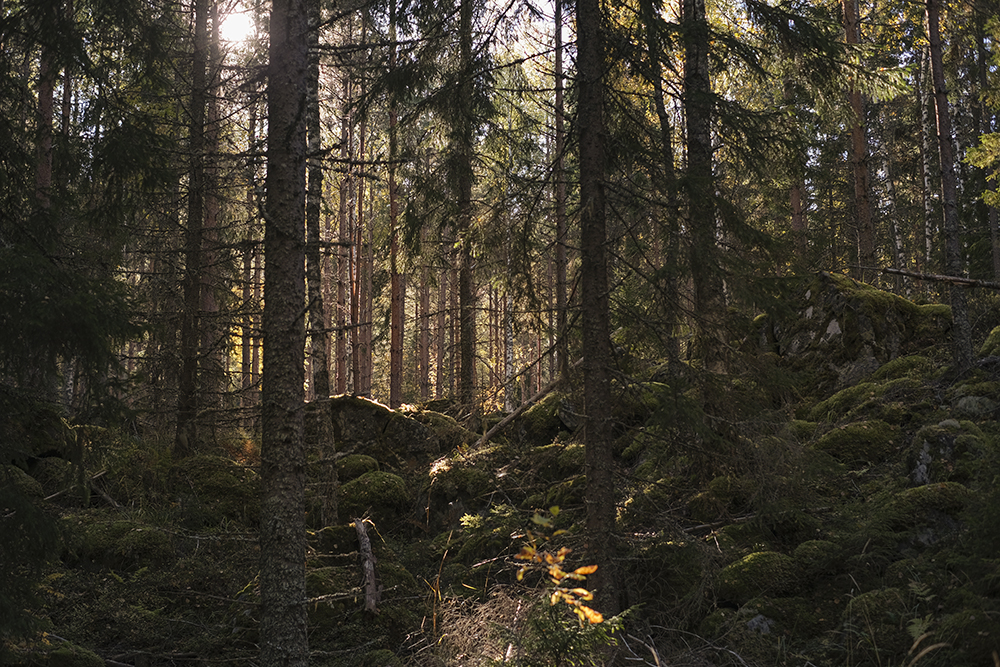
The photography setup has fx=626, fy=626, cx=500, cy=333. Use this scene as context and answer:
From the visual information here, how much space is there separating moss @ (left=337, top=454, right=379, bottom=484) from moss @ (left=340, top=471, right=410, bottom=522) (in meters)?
0.66

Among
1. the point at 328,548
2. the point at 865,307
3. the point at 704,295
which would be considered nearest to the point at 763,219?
the point at 865,307

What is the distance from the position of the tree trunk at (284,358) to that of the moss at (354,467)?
5671 mm

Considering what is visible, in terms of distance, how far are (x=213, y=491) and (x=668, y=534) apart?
7.32 metres

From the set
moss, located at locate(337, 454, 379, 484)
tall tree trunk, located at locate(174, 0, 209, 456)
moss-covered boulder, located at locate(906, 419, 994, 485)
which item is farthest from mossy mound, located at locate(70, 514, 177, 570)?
moss-covered boulder, located at locate(906, 419, 994, 485)

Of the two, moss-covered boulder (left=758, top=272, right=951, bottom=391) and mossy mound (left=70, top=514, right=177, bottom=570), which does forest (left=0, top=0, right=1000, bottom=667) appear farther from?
moss-covered boulder (left=758, top=272, right=951, bottom=391)

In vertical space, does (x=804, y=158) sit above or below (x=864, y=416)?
above

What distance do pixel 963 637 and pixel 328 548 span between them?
24.0ft

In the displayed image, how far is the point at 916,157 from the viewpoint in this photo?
838 inches

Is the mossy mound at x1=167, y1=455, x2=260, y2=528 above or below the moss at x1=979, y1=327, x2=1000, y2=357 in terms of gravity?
below

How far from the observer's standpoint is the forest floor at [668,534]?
5.01 meters

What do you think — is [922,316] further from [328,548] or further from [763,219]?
[328,548]

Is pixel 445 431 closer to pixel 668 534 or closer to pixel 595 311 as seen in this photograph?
pixel 595 311

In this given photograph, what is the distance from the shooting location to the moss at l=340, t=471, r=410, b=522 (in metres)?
10.2

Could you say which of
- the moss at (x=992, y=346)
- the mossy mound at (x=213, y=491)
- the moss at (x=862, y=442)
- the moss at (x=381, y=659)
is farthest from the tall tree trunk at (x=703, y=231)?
the mossy mound at (x=213, y=491)
